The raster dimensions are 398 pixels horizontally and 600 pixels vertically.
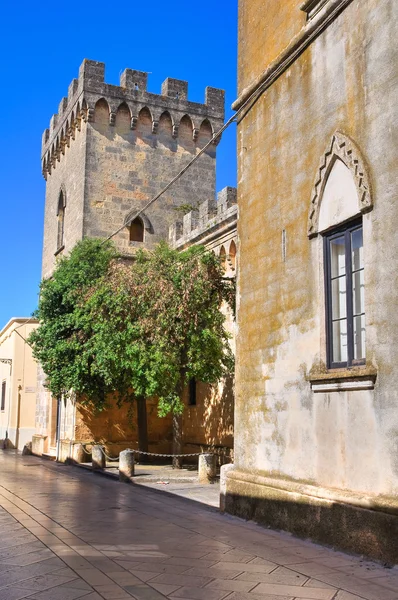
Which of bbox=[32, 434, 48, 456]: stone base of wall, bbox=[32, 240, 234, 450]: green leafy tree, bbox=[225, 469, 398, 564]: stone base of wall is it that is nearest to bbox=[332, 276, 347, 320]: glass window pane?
bbox=[225, 469, 398, 564]: stone base of wall

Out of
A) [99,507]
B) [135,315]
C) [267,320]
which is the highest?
[135,315]

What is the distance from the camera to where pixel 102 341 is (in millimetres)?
15625

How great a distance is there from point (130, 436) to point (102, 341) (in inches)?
253

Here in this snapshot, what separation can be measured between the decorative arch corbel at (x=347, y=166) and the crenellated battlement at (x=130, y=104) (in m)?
16.1

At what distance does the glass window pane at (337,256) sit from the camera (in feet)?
24.2

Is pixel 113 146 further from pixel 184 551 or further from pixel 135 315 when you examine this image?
pixel 184 551

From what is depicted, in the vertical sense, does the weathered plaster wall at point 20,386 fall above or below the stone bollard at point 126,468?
above

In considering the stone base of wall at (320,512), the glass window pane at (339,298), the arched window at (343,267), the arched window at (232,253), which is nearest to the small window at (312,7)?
the arched window at (343,267)

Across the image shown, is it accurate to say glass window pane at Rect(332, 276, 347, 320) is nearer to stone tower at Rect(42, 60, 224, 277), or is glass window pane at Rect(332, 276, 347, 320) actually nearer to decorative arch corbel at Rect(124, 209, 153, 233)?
stone tower at Rect(42, 60, 224, 277)

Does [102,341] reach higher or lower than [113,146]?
lower

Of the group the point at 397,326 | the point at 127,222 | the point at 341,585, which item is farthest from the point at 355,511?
the point at 127,222

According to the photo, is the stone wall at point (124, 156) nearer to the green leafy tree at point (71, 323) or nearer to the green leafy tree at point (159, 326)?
the green leafy tree at point (71, 323)

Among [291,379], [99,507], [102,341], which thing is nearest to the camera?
[291,379]

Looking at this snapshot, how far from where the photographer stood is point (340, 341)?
7289 millimetres
